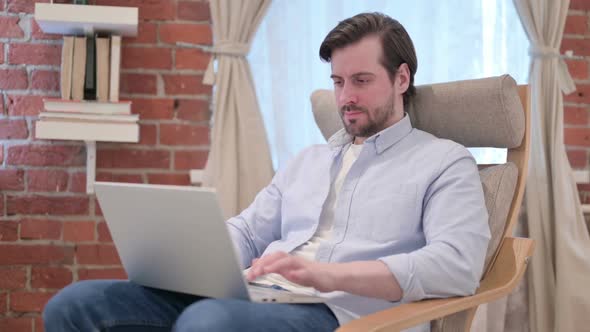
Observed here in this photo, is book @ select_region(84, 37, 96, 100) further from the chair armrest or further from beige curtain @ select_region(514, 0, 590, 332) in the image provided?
beige curtain @ select_region(514, 0, 590, 332)

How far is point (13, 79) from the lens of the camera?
2340 mm

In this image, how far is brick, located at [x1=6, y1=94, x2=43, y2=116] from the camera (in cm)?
234

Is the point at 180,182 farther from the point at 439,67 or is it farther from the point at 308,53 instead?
the point at 439,67

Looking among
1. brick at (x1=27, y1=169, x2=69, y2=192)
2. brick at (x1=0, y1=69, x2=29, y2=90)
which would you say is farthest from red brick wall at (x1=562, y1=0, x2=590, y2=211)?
brick at (x1=0, y1=69, x2=29, y2=90)

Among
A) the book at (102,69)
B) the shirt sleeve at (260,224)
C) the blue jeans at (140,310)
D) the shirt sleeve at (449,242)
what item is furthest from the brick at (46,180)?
the shirt sleeve at (449,242)

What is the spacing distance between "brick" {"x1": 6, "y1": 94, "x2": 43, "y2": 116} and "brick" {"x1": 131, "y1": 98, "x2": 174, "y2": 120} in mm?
309

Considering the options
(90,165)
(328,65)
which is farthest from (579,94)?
(90,165)

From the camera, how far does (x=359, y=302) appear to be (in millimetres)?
1395

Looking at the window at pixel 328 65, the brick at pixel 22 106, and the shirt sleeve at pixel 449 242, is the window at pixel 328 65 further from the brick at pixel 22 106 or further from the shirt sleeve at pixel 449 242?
the shirt sleeve at pixel 449 242

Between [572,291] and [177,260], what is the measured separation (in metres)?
1.61

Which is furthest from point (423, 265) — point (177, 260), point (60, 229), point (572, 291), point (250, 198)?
point (60, 229)

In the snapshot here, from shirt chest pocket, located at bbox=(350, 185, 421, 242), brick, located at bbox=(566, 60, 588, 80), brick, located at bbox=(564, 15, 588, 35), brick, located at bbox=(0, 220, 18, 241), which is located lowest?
brick, located at bbox=(0, 220, 18, 241)

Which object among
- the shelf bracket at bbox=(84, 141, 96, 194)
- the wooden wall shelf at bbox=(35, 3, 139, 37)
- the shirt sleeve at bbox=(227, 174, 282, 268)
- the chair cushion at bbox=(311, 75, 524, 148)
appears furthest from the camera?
the shelf bracket at bbox=(84, 141, 96, 194)

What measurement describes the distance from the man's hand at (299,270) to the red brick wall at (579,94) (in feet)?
5.44
